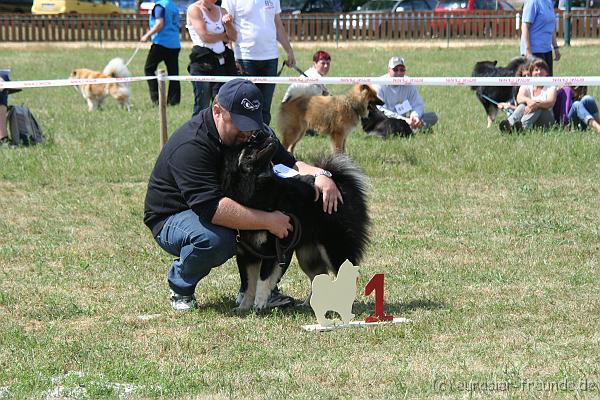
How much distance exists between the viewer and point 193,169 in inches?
190

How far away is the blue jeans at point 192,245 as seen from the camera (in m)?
4.94

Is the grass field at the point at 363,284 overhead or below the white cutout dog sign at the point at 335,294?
below

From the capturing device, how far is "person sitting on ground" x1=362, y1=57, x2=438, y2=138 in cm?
1112

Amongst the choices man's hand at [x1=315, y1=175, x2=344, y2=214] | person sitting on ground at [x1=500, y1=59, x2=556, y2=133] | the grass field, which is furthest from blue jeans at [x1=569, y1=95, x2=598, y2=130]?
man's hand at [x1=315, y1=175, x2=344, y2=214]

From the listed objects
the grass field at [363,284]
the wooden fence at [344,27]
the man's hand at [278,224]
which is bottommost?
the grass field at [363,284]

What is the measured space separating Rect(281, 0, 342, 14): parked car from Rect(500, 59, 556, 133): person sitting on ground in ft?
81.3

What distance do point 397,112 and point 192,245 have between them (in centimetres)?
691

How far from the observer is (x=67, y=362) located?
430 centimetres

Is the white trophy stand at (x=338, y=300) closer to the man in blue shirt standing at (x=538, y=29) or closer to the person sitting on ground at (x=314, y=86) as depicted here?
the person sitting on ground at (x=314, y=86)

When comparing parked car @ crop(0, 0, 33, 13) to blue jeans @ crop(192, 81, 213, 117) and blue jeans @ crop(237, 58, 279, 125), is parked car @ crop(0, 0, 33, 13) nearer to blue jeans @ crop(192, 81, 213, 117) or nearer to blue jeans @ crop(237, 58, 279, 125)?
blue jeans @ crop(192, 81, 213, 117)

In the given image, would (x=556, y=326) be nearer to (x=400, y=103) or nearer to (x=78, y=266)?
(x=78, y=266)

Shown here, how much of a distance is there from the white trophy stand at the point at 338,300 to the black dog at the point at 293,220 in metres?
0.33

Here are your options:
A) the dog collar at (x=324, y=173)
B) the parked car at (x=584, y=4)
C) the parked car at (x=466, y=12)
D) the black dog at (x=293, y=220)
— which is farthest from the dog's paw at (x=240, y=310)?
the parked car at (x=584, y=4)

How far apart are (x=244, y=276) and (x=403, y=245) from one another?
5.87 feet
